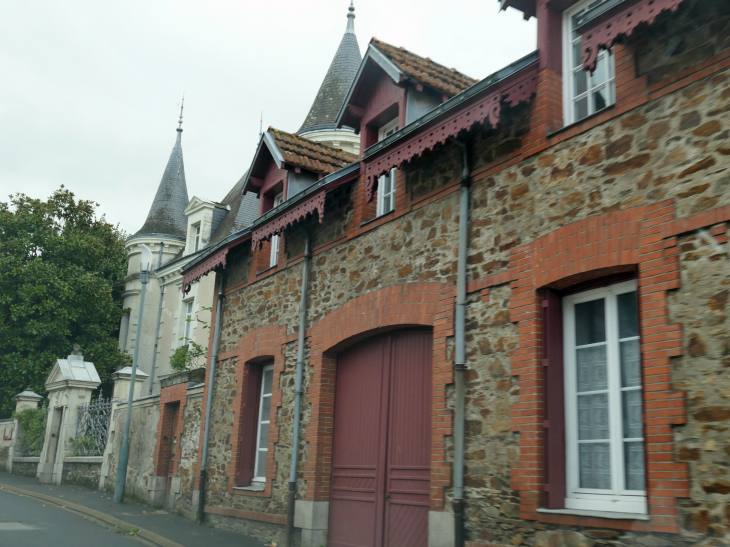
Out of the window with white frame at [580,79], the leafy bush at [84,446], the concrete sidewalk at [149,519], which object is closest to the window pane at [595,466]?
the window with white frame at [580,79]

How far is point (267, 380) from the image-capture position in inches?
460

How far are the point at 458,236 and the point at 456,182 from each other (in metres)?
0.63

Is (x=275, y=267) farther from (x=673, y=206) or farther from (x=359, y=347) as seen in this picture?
(x=673, y=206)

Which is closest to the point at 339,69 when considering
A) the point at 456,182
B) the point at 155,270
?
the point at 155,270

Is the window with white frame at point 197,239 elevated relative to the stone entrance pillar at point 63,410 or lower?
elevated

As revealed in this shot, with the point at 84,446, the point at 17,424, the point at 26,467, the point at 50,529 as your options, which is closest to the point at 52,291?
the point at 17,424

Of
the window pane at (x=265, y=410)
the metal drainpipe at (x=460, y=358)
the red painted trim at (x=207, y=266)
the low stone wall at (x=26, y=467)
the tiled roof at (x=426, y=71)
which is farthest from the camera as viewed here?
the low stone wall at (x=26, y=467)

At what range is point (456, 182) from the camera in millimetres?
A: 7926

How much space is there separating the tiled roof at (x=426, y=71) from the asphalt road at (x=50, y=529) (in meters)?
7.30

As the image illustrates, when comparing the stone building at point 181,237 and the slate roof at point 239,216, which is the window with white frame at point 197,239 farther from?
the slate roof at point 239,216

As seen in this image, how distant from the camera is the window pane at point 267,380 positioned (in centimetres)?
1159

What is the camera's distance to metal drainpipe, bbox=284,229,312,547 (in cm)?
956

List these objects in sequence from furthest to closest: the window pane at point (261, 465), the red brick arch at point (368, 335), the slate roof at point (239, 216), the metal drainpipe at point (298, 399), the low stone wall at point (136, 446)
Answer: the slate roof at point (239, 216) → the low stone wall at point (136, 446) → the window pane at point (261, 465) → the metal drainpipe at point (298, 399) → the red brick arch at point (368, 335)

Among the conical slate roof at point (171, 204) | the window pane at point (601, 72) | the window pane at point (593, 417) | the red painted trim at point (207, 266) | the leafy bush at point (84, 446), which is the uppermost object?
the conical slate roof at point (171, 204)
